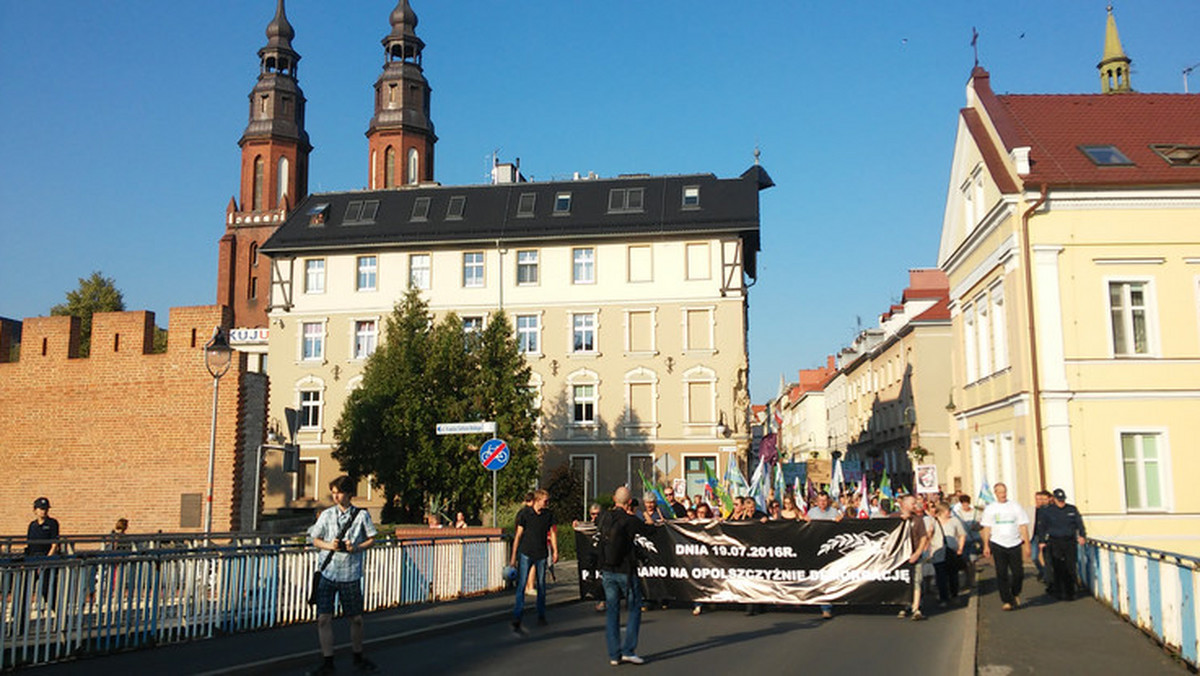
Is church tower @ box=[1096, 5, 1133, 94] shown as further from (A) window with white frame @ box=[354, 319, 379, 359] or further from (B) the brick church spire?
(B) the brick church spire

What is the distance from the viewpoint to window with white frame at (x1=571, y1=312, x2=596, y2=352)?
45.6 metres

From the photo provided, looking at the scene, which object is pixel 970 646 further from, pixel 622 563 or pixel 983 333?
pixel 983 333

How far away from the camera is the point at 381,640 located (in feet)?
39.8

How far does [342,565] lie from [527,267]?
122 feet

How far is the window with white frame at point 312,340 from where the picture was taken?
48.0 m

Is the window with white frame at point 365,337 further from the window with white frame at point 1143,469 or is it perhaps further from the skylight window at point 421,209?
the window with white frame at point 1143,469

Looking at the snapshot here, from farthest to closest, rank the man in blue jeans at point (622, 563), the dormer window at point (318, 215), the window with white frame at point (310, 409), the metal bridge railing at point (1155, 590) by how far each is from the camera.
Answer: the dormer window at point (318, 215), the window with white frame at point (310, 409), the man in blue jeans at point (622, 563), the metal bridge railing at point (1155, 590)

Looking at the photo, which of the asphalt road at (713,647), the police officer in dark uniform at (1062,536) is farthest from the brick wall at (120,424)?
the police officer in dark uniform at (1062,536)

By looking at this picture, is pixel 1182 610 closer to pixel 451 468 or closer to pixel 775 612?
pixel 775 612

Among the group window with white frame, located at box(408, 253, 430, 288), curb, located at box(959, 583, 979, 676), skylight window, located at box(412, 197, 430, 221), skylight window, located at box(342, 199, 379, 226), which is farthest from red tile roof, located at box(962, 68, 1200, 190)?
skylight window, located at box(342, 199, 379, 226)

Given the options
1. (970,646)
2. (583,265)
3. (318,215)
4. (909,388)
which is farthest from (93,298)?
(970,646)

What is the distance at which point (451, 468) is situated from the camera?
3362cm

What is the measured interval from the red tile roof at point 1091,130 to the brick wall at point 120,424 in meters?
19.5

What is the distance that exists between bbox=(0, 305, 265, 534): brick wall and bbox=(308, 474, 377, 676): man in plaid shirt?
39.3ft
